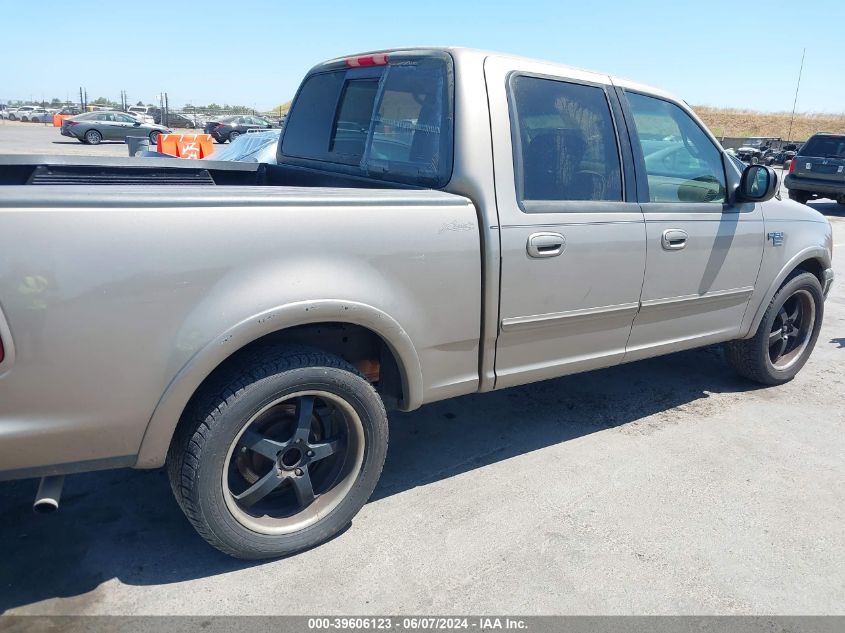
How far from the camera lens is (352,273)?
8.34 feet

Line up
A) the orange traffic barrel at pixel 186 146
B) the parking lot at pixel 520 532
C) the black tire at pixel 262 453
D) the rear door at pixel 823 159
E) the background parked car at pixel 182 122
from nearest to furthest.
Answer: the black tire at pixel 262 453, the parking lot at pixel 520 532, the orange traffic barrel at pixel 186 146, the rear door at pixel 823 159, the background parked car at pixel 182 122

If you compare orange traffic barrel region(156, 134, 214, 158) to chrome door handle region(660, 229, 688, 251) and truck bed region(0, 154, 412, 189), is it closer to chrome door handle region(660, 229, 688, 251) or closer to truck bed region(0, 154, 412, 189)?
truck bed region(0, 154, 412, 189)

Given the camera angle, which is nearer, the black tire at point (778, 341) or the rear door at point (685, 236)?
the rear door at point (685, 236)

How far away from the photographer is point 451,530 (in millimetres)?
2949

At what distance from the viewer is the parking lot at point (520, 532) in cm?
253

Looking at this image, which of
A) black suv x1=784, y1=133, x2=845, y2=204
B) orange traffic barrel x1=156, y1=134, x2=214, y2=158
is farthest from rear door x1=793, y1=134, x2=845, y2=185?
orange traffic barrel x1=156, y1=134, x2=214, y2=158

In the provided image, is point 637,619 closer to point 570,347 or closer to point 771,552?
point 771,552

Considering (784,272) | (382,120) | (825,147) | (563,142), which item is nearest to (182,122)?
(825,147)

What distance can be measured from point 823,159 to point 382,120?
14.9 m

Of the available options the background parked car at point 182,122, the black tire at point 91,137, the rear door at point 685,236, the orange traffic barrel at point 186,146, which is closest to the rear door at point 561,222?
the rear door at point 685,236

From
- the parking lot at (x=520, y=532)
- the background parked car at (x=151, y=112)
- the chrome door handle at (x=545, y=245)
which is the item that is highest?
the chrome door handle at (x=545, y=245)

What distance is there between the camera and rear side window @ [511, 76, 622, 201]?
3121 millimetres

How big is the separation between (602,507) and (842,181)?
14.9 metres

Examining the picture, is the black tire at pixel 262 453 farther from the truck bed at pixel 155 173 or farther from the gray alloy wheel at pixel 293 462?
the truck bed at pixel 155 173
